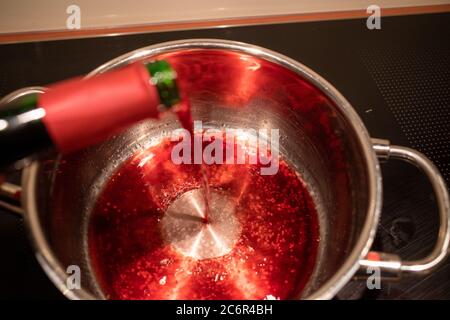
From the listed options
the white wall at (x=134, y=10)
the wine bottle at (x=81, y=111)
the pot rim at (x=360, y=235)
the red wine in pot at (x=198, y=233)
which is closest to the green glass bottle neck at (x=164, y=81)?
the wine bottle at (x=81, y=111)

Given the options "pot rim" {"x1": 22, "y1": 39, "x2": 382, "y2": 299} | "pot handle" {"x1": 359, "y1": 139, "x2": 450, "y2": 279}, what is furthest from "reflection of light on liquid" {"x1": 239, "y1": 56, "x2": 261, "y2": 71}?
"pot handle" {"x1": 359, "y1": 139, "x2": 450, "y2": 279}

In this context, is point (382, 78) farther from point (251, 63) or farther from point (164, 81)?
point (164, 81)

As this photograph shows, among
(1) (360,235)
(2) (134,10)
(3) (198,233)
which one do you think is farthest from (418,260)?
(2) (134,10)

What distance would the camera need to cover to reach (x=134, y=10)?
0.98 meters

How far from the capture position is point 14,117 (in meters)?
0.46

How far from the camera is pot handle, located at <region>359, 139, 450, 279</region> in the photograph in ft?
1.75

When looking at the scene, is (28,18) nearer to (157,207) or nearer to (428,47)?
(157,207)

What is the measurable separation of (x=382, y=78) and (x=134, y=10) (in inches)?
23.2

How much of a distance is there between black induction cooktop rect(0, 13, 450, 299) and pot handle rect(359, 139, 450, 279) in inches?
5.7

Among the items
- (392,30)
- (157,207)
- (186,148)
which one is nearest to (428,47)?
Result: (392,30)

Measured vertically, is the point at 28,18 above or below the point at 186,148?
above

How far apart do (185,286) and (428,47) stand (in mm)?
780

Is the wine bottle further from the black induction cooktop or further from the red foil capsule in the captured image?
the black induction cooktop

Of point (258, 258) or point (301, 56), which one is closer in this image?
point (258, 258)
